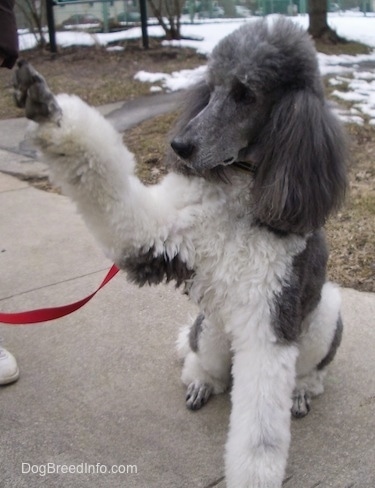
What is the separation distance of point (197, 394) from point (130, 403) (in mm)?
312

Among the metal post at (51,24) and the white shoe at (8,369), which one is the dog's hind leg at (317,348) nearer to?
the white shoe at (8,369)

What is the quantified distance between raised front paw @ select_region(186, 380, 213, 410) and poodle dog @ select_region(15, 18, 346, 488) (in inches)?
22.5

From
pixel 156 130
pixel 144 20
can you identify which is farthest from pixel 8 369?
pixel 144 20

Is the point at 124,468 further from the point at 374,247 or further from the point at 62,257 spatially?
the point at 374,247

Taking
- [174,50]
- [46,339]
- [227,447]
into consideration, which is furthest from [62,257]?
[174,50]

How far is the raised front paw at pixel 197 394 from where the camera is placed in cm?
278

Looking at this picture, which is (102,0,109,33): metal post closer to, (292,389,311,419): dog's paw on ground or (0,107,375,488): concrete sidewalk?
(0,107,375,488): concrete sidewalk

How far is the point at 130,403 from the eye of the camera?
9.29 feet

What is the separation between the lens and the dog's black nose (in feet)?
6.81

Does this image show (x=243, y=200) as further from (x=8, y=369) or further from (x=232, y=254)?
(x=8, y=369)

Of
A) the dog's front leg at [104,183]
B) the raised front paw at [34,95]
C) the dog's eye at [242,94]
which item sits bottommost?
the dog's front leg at [104,183]

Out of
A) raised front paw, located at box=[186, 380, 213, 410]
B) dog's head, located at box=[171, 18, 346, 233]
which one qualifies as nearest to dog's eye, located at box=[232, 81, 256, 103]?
dog's head, located at box=[171, 18, 346, 233]

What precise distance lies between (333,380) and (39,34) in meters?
11.1

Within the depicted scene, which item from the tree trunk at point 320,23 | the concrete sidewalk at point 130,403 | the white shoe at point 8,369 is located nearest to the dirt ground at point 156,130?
the concrete sidewalk at point 130,403
